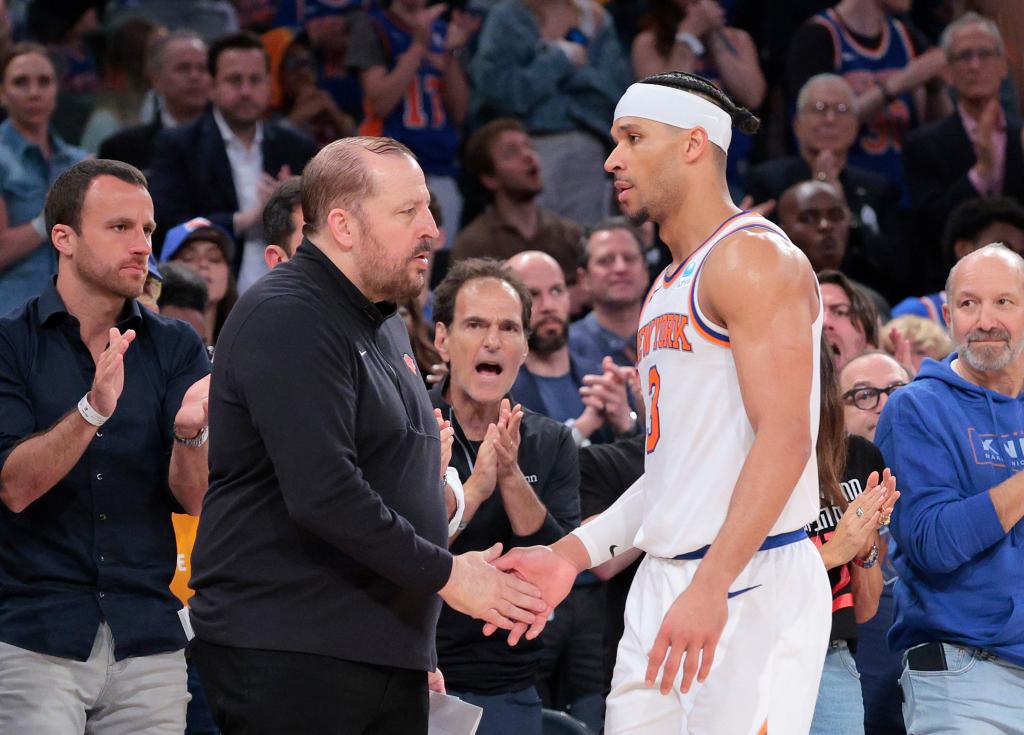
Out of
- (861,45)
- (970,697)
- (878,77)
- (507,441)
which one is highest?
(861,45)

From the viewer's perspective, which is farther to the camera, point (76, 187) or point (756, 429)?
point (76, 187)

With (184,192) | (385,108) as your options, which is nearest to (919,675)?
(184,192)

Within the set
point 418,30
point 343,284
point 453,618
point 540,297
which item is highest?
point 418,30

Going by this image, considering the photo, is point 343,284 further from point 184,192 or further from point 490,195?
point 490,195

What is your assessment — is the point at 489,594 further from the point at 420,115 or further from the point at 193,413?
the point at 420,115

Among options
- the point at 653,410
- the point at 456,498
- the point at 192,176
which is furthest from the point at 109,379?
the point at 192,176

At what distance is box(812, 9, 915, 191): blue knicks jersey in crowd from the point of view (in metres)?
9.66

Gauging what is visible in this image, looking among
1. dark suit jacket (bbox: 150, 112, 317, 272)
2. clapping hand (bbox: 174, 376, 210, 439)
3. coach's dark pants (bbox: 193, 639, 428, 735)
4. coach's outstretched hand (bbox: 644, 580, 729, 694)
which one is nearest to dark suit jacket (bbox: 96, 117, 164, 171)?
dark suit jacket (bbox: 150, 112, 317, 272)

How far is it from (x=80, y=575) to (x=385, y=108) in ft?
17.8

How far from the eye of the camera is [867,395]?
225 inches

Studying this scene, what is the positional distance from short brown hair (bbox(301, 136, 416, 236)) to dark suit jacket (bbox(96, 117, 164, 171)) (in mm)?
4787

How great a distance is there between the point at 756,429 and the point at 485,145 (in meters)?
5.47

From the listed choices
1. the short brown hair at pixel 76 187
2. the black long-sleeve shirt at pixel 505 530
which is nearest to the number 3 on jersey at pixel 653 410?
the black long-sleeve shirt at pixel 505 530

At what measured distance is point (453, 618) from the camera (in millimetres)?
4750
